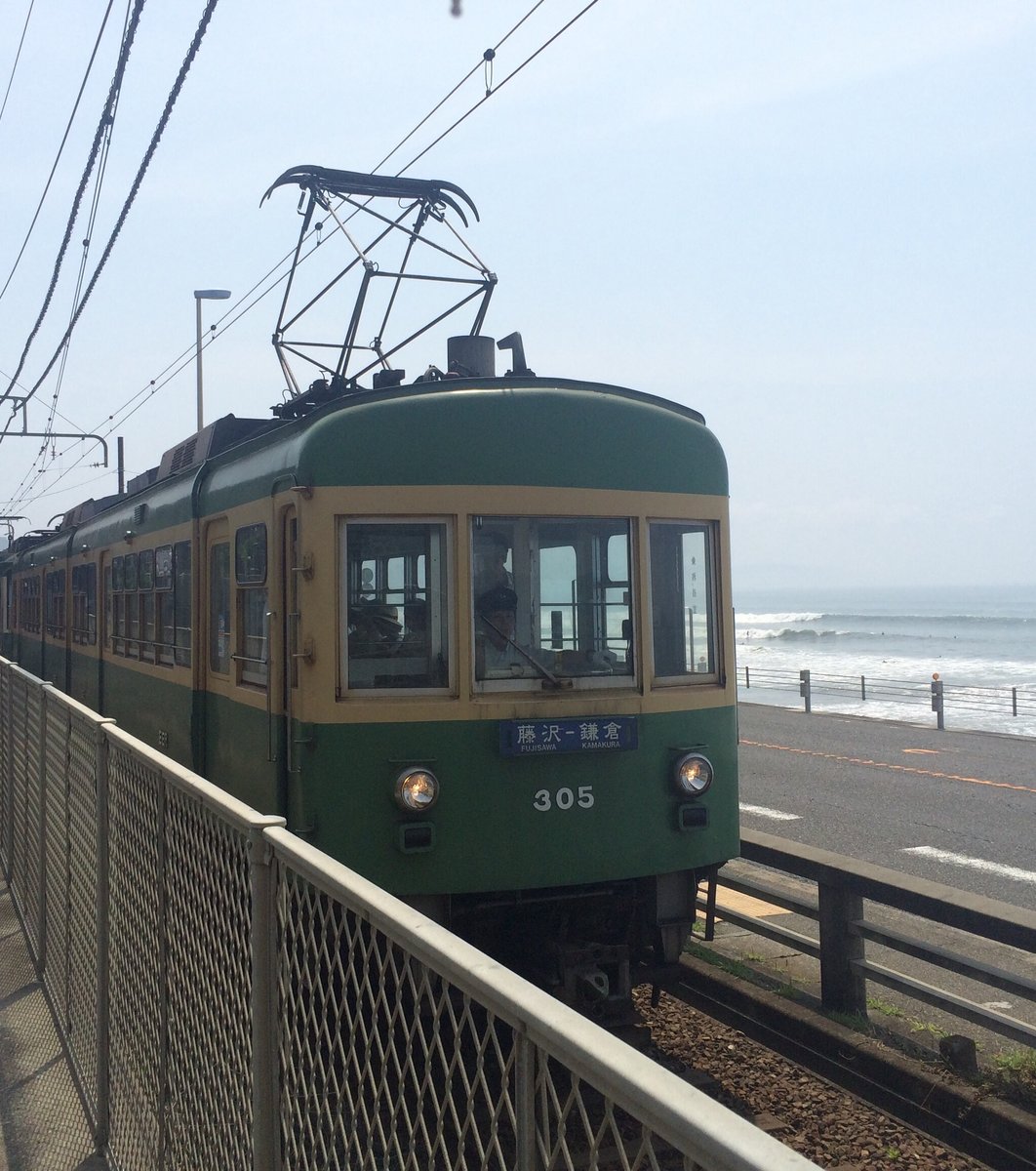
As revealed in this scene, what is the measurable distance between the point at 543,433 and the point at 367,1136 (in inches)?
150

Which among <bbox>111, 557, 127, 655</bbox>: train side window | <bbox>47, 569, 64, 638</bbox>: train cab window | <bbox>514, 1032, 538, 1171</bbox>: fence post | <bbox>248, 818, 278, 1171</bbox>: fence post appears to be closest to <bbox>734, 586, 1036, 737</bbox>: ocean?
<bbox>47, 569, 64, 638</bbox>: train cab window

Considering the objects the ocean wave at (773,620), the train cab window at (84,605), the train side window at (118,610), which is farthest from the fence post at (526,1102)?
the ocean wave at (773,620)

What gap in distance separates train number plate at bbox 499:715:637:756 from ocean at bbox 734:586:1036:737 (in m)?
19.0

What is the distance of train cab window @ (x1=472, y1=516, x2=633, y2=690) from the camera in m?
5.56

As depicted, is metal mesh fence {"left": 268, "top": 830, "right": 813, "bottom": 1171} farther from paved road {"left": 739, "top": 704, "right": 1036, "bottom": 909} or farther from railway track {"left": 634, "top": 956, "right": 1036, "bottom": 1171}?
paved road {"left": 739, "top": 704, "right": 1036, "bottom": 909}

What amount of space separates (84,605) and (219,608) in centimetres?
607

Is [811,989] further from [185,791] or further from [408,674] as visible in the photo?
[185,791]

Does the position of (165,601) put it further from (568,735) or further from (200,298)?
(200,298)

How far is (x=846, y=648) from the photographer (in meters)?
74.6

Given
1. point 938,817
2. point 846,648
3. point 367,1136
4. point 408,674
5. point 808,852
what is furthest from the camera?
point 846,648

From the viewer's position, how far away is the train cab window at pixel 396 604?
5480mm

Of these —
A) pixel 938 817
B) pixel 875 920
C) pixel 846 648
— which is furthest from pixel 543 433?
pixel 846 648

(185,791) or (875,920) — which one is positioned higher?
(185,791)

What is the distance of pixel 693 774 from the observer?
584 centimetres
